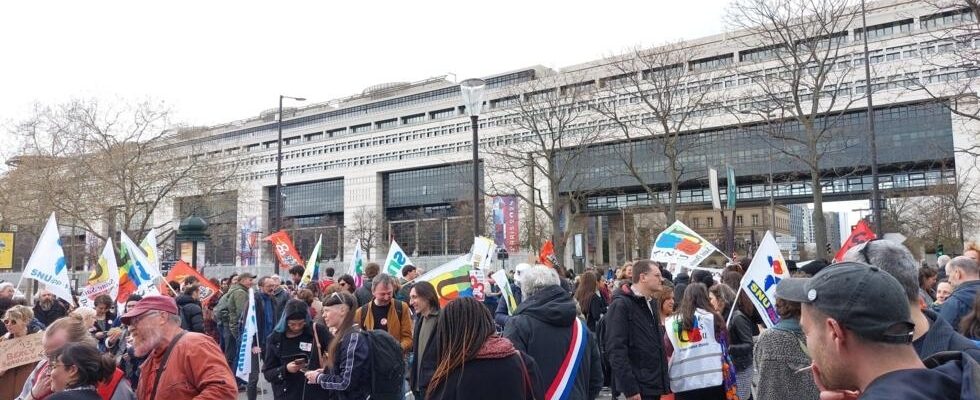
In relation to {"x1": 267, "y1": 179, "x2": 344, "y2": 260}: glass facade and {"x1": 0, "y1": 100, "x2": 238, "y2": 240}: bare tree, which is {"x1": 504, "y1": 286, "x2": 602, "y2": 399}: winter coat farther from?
{"x1": 267, "y1": 179, "x2": 344, "y2": 260}: glass facade

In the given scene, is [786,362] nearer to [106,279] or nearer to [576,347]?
[576,347]

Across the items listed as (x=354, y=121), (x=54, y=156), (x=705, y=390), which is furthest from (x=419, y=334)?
(x=354, y=121)

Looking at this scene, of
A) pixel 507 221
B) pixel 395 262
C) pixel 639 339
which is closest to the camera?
pixel 639 339

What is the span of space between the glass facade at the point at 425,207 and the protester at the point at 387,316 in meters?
65.0

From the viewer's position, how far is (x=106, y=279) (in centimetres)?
1127

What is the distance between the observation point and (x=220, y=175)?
127 ft

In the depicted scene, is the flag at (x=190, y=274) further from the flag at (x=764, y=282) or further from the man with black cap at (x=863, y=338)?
the man with black cap at (x=863, y=338)

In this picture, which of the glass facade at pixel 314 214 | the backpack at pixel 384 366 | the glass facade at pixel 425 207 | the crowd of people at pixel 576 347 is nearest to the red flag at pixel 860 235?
the crowd of people at pixel 576 347

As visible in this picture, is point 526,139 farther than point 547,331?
Yes

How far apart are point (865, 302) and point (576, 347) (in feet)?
11.0

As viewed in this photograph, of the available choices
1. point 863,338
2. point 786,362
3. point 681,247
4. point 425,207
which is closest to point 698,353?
point 786,362

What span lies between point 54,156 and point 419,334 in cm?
3438

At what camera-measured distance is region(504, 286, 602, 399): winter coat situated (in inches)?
196

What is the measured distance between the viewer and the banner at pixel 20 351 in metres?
5.61
